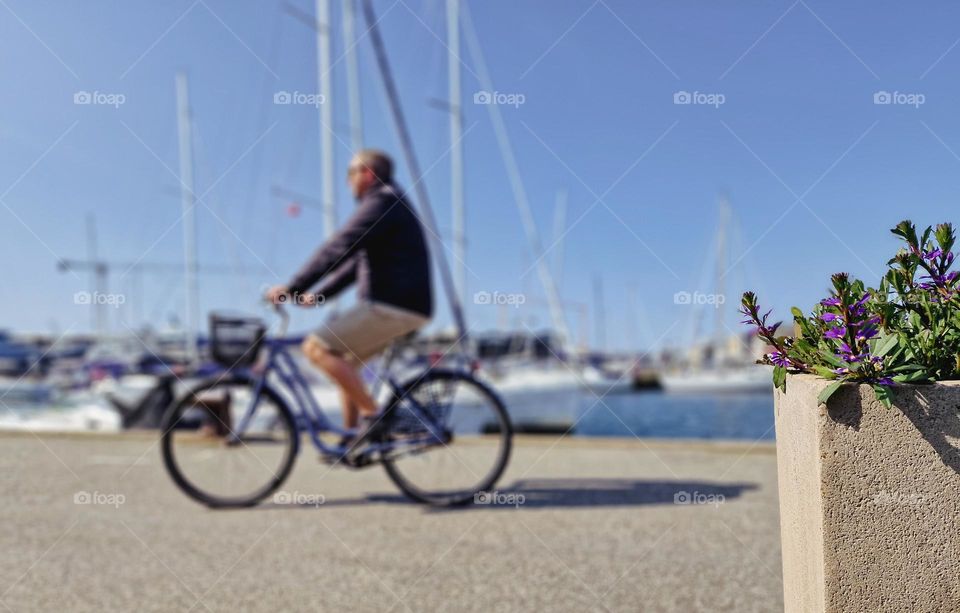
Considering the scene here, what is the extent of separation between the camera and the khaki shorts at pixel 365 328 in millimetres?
4250

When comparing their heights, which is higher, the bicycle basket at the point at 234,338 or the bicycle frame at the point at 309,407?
the bicycle basket at the point at 234,338

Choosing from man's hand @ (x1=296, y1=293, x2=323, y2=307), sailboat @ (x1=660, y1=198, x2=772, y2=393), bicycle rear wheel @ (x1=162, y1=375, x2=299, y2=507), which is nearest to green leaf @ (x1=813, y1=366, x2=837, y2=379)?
man's hand @ (x1=296, y1=293, x2=323, y2=307)

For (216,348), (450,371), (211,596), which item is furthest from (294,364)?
(211,596)

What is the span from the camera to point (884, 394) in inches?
56.5

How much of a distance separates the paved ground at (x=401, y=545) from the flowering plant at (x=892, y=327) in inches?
50.2

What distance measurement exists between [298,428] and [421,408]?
708 millimetres

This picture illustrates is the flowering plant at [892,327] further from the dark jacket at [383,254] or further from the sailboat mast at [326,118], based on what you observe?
the sailboat mast at [326,118]

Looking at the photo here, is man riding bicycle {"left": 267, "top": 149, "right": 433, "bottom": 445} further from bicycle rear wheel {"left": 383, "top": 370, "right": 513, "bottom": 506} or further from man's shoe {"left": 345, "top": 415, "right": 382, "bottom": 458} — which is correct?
bicycle rear wheel {"left": 383, "top": 370, "right": 513, "bottom": 506}

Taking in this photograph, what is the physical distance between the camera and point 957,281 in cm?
160

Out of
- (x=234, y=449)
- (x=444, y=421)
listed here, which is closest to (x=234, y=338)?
(x=234, y=449)

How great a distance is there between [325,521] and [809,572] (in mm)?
2768

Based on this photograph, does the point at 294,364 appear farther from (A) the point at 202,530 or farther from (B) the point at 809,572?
(B) the point at 809,572

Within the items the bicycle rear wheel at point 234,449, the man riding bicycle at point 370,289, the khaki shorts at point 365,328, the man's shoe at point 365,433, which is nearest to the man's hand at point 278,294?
the man riding bicycle at point 370,289

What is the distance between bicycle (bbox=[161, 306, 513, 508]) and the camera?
4.37m
